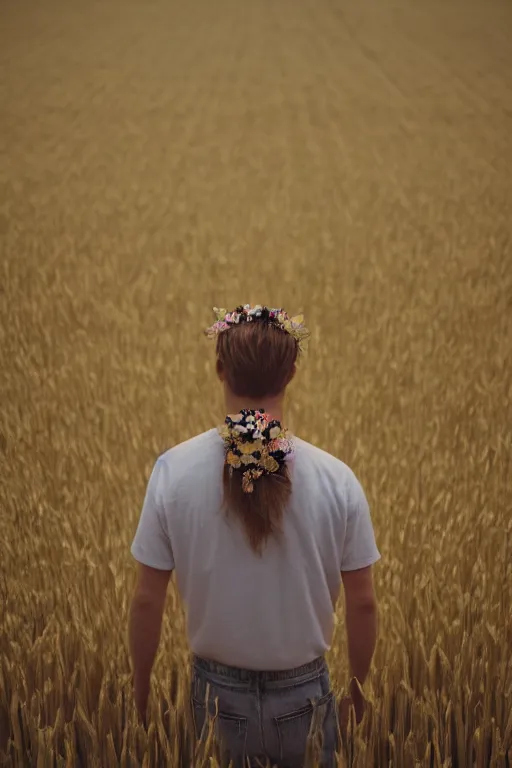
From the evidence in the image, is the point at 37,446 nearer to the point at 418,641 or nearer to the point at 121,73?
the point at 418,641

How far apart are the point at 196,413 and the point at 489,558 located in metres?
1.48

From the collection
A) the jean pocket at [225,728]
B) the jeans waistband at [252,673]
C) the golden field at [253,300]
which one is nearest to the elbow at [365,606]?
the jeans waistband at [252,673]

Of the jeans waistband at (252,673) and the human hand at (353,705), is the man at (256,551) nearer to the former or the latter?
the jeans waistband at (252,673)

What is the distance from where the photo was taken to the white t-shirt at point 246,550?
4.07ft

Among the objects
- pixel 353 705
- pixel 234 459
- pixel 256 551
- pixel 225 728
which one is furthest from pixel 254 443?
pixel 353 705

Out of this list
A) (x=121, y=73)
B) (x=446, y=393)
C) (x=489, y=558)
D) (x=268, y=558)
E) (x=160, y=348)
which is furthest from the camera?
(x=121, y=73)

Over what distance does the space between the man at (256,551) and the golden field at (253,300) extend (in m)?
0.24

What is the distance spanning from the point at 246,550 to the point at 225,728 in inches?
11.9

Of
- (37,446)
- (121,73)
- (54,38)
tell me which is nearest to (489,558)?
(37,446)

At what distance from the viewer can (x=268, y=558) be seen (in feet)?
4.08

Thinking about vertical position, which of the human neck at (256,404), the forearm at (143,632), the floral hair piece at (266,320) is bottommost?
the forearm at (143,632)

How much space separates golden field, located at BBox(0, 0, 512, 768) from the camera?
1925 millimetres

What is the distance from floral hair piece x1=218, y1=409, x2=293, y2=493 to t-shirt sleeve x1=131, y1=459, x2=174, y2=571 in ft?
0.39

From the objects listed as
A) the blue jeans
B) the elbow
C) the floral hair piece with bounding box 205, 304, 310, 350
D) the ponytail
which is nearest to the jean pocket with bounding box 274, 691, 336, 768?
the blue jeans
